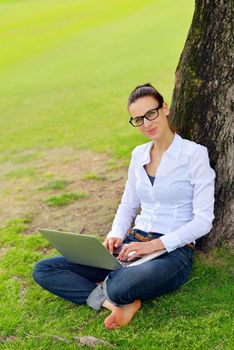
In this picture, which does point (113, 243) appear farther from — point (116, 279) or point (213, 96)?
point (213, 96)

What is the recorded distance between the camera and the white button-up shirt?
3.72m

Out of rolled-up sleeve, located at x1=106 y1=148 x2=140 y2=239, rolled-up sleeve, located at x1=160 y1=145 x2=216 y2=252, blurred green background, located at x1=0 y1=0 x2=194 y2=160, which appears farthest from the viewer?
blurred green background, located at x1=0 y1=0 x2=194 y2=160

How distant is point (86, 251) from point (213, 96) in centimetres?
138

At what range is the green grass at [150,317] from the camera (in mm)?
3442

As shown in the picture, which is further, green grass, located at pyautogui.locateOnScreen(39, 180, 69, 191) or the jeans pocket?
green grass, located at pyautogui.locateOnScreen(39, 180, 69, 191)

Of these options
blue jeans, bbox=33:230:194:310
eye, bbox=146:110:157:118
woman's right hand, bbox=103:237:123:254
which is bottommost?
blue jeans, bbox=33:230:194:310

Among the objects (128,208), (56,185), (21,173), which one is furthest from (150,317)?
(21,173)

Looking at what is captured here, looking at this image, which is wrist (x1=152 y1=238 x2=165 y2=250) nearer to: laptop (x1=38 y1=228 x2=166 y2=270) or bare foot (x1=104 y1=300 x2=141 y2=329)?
laptop (x1=38 y1=228 x2=166 y2=270)

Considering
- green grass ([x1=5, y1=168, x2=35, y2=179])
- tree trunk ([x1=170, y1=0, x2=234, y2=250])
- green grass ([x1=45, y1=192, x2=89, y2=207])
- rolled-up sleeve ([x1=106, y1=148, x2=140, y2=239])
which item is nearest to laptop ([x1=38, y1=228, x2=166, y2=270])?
rolled-up sleeve ([x1=106, y1=148, x2=140, y2=239])

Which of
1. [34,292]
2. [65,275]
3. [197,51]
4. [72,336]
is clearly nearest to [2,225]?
[34,292]

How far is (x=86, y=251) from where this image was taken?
3.73 meters

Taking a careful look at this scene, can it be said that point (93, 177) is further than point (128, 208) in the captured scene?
Yes

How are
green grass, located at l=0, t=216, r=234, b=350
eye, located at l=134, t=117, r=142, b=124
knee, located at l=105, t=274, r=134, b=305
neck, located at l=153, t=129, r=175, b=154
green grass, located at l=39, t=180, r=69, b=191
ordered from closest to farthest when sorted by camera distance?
green grass, located at l=0, t=216, r=234, b=350 < knee, located at l=105, t=274, r=134, b=305 < eye, located at l=134, t=117, r=142, b=124 < neck, located at l=153, t=129, r=175, b=154 < green grass, located at l=39, t=180, r=69, b=191

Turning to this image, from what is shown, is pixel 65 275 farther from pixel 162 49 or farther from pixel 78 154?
pixel 162 49
